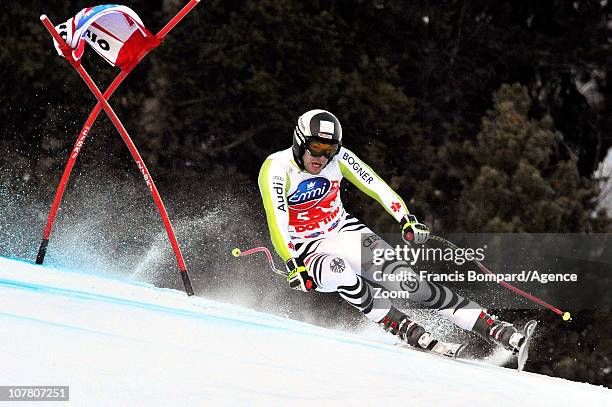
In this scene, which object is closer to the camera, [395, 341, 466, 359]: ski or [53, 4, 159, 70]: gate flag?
[395, 341, 466, 359]: ski

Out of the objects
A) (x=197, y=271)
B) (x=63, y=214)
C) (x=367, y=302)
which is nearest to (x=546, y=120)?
(x=197, y=271)

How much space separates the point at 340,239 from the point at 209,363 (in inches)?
89.2

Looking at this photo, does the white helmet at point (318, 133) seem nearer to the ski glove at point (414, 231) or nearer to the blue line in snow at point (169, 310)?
the ski glove at point (414, 231)

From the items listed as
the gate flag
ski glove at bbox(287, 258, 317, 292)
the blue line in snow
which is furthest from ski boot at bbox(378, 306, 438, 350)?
the gate flag

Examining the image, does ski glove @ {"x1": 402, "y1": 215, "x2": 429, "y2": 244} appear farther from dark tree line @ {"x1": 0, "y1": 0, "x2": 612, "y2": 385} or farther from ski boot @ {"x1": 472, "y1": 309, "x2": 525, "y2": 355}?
dark tree line @ {"x1": 0, "y1": 0, "x2": 612, "y2": 385}

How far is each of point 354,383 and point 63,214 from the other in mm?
10107

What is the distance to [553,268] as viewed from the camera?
493 inches

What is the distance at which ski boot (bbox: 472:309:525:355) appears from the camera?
745 cm

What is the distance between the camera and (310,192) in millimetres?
7637

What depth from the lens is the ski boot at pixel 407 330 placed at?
7539 millimetres

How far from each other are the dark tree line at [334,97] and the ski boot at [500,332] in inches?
254

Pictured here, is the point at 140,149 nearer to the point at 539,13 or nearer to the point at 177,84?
the point at 177,84

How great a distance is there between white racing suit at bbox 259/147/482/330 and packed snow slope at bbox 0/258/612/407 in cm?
34

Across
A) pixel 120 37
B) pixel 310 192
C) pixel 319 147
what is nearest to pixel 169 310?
pixel 310 192
